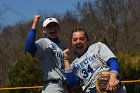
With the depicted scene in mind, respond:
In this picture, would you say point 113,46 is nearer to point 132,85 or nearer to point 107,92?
point 132,85

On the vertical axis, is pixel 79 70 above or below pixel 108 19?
below

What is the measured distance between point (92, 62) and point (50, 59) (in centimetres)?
78

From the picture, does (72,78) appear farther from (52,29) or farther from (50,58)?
(52,29)

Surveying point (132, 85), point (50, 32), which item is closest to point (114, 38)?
point (132, 85)

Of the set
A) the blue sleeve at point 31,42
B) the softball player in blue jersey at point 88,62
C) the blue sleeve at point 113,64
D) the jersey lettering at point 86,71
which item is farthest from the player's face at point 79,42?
the blue sleeve at point 31,42

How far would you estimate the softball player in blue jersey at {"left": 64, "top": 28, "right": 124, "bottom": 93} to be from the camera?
450 cm

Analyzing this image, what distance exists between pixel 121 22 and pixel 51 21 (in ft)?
118

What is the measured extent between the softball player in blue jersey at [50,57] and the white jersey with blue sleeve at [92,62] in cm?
49

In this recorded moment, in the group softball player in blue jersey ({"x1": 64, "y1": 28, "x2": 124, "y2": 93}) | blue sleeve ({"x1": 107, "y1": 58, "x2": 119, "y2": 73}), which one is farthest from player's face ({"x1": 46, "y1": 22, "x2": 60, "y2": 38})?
blue sleeve ({"x1": 107, "y1": 58, "x2": 119, "y2": 73})

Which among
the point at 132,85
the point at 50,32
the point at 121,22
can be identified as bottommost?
the point at 132,85

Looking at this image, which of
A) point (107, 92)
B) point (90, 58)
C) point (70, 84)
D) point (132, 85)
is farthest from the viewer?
point (132, 85)

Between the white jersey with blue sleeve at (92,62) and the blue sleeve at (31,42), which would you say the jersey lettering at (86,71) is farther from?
the blue sleeve at (31,42)

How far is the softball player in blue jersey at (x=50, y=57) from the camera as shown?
512 centimetres

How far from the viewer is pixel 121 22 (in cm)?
4078
